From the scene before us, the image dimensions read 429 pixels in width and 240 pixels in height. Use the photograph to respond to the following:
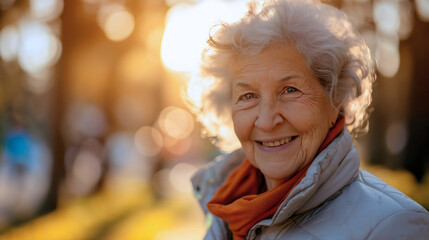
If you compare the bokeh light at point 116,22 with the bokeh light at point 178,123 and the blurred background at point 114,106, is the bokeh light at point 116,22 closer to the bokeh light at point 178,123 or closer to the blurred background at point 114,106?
the blurred background at point 114,106

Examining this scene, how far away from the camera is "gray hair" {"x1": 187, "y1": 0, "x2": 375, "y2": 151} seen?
7.85 ft

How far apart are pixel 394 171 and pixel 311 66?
880cm

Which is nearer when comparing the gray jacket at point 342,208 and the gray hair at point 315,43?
the gray jacket at point 342,208

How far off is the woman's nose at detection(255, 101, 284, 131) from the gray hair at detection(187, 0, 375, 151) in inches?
11.4

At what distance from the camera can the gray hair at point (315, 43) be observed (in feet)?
7.85

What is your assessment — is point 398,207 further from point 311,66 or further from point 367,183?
point 311,66

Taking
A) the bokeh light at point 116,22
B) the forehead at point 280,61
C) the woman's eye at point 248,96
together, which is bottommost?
the woman's eye at point 248,96

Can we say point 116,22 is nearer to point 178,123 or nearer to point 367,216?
point 367,216

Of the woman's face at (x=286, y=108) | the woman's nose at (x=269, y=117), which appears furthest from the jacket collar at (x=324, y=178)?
the woman's nose at (x=269, y=117)

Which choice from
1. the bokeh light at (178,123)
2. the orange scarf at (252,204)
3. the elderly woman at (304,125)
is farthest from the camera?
the bokeh light at (178,123)

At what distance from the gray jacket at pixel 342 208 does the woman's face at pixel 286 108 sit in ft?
0.52

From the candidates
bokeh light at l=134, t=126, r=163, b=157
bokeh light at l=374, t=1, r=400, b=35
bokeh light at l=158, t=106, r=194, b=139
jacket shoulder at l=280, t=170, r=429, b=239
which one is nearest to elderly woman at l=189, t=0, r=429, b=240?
jacket shoulder at l=280, t=170, r=429, b=239

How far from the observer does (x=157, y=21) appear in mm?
12805

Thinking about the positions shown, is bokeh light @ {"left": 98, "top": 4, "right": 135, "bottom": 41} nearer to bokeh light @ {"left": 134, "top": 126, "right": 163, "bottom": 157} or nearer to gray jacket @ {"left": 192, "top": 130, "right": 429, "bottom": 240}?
gray jacket @ {"left": 192, "top": 130, "right": 429, "bottom": 240}
